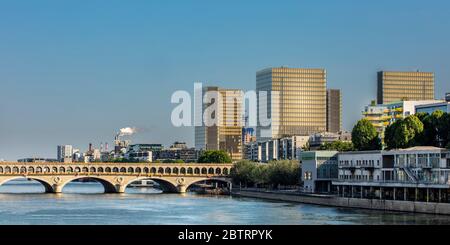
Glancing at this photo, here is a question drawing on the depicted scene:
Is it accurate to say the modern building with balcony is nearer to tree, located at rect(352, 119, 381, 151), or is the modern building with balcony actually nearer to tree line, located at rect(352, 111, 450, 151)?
tree line, located at rect(352, 111, 450, 151)

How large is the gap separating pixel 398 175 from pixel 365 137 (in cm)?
2413

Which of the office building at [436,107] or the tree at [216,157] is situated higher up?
the office building at [436,107]

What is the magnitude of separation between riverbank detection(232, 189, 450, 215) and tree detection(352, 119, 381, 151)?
12143 mm

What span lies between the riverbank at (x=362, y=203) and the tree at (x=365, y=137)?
478 inches

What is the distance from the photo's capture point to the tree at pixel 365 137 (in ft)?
383

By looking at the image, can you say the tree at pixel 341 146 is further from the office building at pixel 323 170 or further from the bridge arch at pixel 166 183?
the bridge arch at pixel 166 183

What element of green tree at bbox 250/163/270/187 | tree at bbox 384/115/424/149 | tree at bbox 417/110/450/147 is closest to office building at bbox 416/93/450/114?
tree at bbox 417/110/450/147

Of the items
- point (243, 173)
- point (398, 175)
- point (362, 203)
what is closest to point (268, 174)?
point (243, 173)

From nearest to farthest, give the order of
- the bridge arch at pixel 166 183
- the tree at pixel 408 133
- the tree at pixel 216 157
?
the tree at pixel 408 133
the bridge arch at pixel 166 183
the tree at pixel 216 157

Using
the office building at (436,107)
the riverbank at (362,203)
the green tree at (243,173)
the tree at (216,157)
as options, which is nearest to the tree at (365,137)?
the riverbank at (362,203)

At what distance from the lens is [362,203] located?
304ft

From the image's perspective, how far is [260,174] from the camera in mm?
137500
